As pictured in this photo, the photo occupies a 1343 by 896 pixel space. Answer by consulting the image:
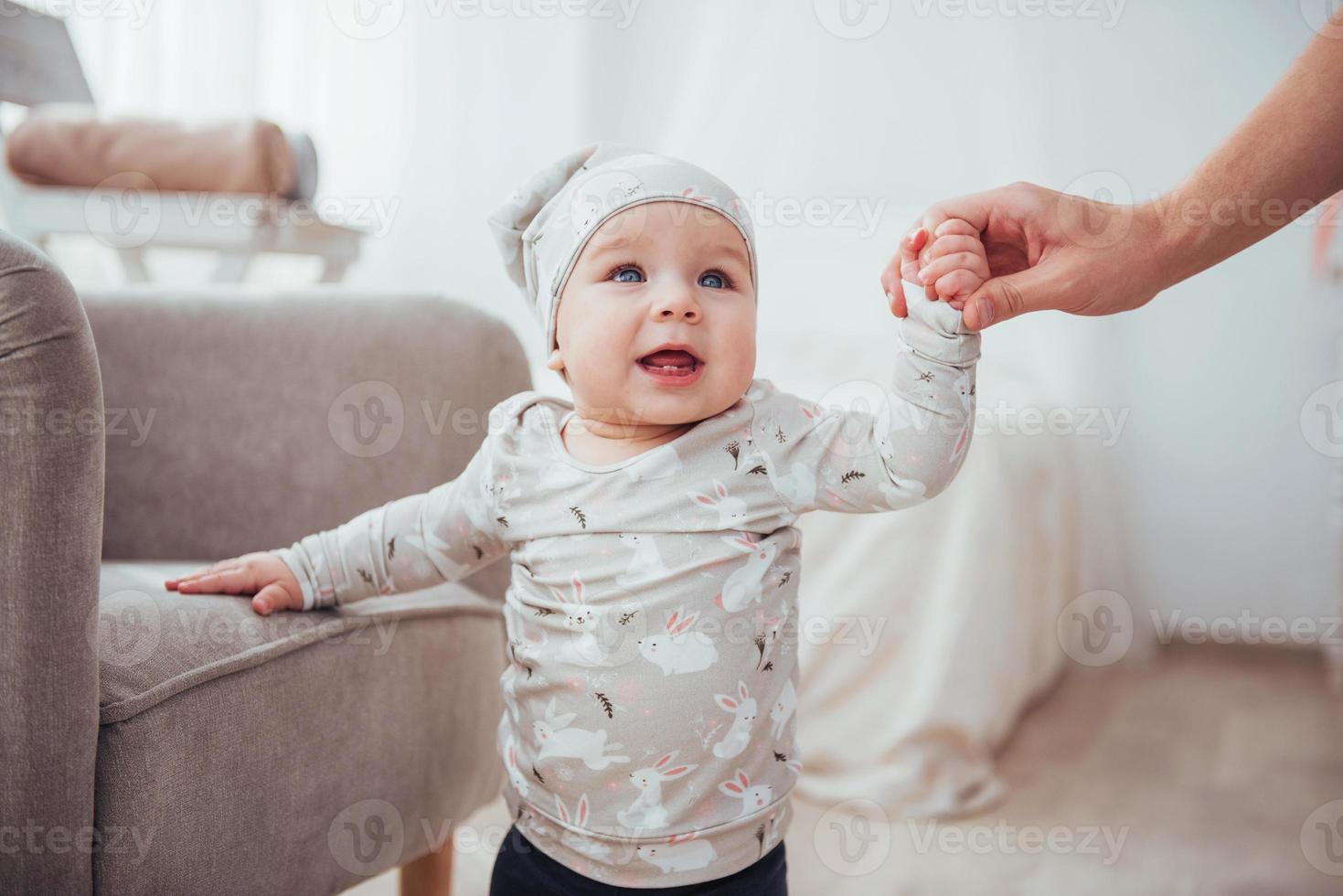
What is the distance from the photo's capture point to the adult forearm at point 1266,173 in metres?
0.79

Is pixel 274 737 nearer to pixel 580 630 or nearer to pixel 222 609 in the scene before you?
pixel 222 609

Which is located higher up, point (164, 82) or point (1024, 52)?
point (1024, 52)

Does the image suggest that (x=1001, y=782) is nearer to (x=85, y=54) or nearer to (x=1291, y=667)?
(x=1291, y=667)

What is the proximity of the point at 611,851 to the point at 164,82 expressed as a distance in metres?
2.14

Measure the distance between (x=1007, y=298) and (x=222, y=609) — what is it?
67cm

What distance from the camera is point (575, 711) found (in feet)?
2.54

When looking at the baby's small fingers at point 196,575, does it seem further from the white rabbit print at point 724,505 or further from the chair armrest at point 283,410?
the white rabbit print at point 724,505

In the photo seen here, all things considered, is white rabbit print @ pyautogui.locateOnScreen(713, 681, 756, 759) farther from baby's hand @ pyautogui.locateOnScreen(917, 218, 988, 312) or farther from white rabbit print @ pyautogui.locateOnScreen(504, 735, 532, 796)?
baby's hand @ pyautogui.locateOnScreen(917, 218, 988, 312)

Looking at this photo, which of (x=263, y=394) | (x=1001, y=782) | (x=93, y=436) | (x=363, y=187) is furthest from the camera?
(x=363, y=187)

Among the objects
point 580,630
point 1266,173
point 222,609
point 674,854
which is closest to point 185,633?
point 222,609

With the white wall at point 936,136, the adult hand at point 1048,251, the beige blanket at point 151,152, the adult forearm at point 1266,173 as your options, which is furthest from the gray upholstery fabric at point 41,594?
the white wall at point 936,136

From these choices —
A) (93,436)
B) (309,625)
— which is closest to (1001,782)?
(309,625)

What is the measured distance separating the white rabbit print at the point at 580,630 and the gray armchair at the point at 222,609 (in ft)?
0.73

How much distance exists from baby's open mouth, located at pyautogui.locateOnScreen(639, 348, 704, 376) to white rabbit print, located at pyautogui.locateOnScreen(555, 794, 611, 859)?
33 centimetres
